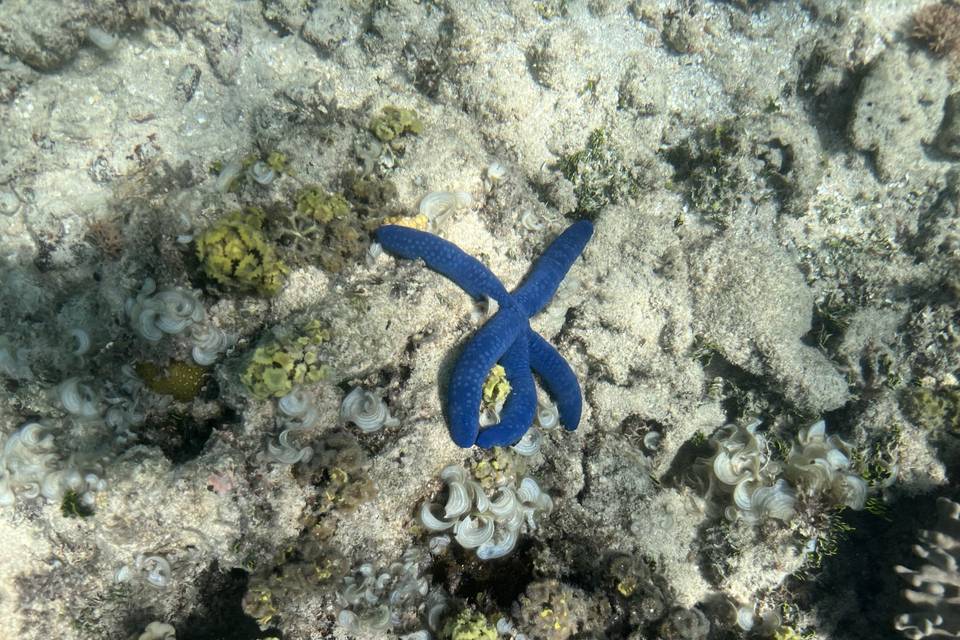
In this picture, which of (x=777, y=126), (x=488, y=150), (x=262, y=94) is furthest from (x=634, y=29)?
(x=262, y=94)

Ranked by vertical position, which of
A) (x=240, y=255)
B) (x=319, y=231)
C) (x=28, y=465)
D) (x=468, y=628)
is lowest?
(x=28, y=465)

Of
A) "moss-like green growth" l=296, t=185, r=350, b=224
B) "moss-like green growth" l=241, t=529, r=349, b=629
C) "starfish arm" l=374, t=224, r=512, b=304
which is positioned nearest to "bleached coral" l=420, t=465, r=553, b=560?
"moss-like green growth" l=241, t=529, r=349, b=629

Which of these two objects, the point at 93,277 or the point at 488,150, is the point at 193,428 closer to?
the point at 93,277

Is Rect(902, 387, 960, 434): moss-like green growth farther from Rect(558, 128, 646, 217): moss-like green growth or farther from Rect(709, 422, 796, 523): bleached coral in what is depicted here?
Rect(558, 128, 646, 217): moss-like green growth

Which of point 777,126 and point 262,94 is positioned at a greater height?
point 777,126

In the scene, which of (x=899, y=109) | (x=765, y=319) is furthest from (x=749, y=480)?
(x=899, y=109)

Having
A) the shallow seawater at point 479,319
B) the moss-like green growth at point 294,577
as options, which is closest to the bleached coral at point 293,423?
the shallow seawater at point 479,319

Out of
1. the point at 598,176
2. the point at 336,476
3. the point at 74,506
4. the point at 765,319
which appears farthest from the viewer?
the point at 598,176

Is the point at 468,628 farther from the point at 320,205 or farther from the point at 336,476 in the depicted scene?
the point at 320,205
